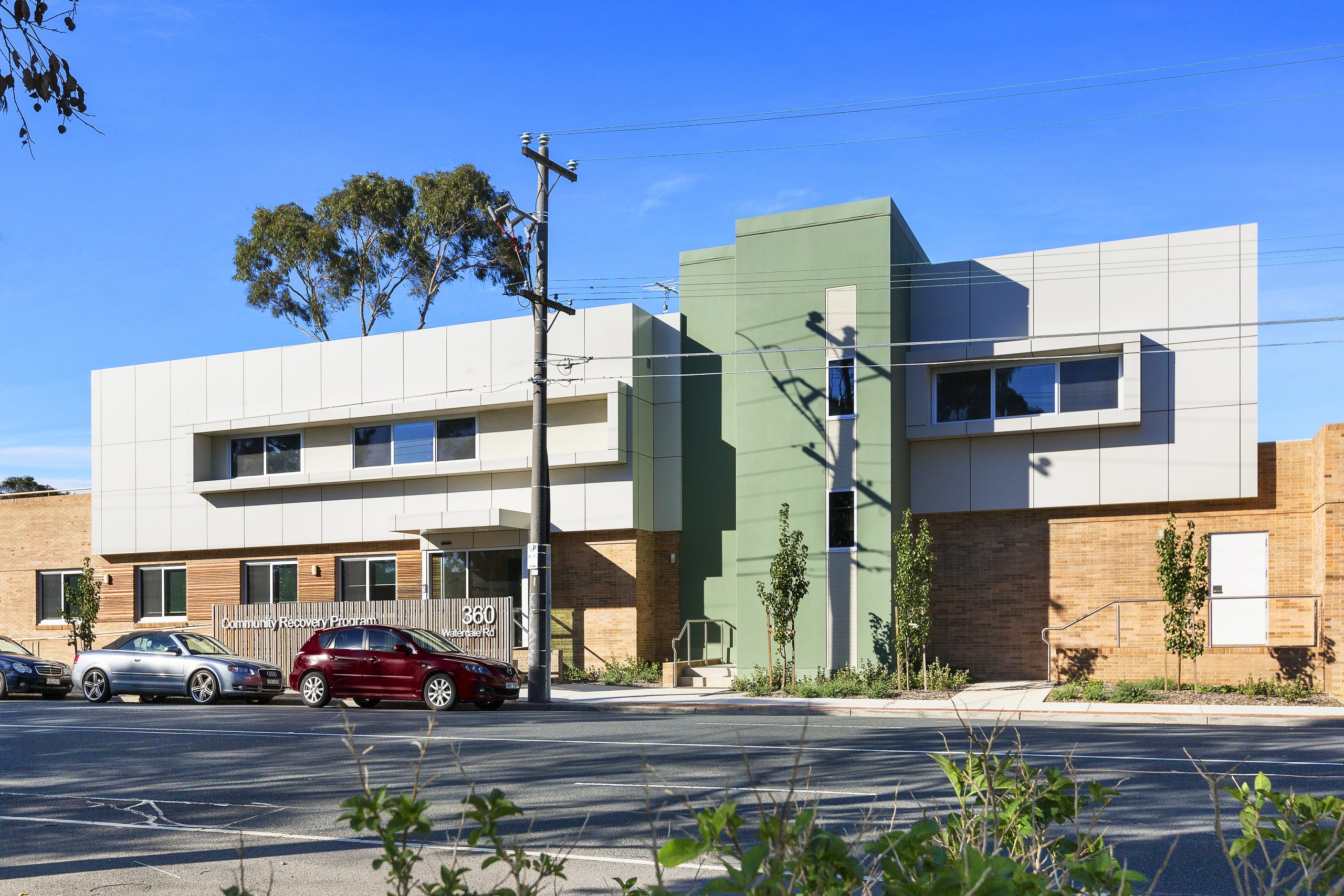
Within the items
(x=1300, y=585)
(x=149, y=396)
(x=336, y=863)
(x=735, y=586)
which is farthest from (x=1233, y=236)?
(x=149, y=396)

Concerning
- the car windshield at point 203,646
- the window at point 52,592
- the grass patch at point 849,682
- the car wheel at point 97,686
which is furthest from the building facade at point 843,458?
the car wheel at point 97,686

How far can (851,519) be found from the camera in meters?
23.5

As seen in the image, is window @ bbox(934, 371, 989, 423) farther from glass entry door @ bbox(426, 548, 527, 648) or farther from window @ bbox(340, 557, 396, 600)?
window @ bbox(340, 557, 396, 600)

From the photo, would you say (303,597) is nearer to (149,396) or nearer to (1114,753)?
(149,396)

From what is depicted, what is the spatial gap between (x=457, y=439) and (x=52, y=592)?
1481cm

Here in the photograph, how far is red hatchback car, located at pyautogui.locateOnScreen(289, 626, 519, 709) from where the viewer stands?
20.5 m

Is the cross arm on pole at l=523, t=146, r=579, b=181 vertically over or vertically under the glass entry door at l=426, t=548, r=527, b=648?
over

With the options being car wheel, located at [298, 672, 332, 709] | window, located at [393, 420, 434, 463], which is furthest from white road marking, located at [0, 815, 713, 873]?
window, located at [393, 420, 434, 463]

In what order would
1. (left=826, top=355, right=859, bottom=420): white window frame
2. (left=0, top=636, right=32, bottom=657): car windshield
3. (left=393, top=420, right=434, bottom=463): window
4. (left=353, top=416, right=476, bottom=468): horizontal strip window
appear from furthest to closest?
1. (left=393, top=420, right=434, bottom=463): window
2. (left=353, top=416, right=476, bottom=468): horizontal strip window
3. (left=0, top=636, right=32, bottom=657): car windshield
4. (left=826, top=355, right=859, bottom=420): white window frame

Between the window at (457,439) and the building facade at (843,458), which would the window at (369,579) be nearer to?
the building facade at (843,458)

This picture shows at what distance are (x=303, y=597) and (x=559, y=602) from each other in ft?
24.9

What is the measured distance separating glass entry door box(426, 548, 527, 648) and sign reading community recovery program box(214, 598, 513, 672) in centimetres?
134

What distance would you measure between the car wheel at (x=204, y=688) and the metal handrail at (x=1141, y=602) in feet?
53.6

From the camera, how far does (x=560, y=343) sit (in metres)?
26.8
